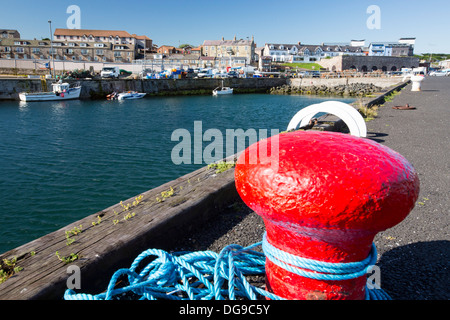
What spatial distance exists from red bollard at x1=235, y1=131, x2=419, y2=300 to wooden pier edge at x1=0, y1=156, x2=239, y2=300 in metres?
1.65

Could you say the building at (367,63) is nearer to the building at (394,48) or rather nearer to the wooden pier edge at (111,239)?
the building at (394,48)

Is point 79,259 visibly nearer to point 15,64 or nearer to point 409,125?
point 409,125

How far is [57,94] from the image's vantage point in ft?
152

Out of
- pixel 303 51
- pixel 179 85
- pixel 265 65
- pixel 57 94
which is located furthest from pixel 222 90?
pixel 303 51

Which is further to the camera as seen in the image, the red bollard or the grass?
the grass

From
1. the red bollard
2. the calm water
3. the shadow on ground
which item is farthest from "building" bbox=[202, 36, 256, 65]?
the red bollard

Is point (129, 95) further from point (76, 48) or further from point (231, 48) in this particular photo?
point (231, 48)

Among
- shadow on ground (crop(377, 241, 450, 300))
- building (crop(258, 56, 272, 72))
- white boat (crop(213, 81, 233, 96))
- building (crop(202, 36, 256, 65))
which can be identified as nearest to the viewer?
shadow on ground (crop(377, 241, 450, 300))

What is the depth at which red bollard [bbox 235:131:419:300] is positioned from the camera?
1923 mm

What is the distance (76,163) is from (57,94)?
36.5 meters

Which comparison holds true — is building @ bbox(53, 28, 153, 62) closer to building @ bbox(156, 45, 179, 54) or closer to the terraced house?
the terraced house

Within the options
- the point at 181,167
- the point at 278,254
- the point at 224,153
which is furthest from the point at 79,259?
the point at 224,153

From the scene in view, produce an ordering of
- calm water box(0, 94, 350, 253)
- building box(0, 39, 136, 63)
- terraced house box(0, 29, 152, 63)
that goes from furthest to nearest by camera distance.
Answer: terraced house box(0, 29, 152, 63)
building box(0, 39, 136, 63)
calm water box(0, 94, 350, 253)

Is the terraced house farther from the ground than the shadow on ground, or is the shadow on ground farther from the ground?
the terraced house
